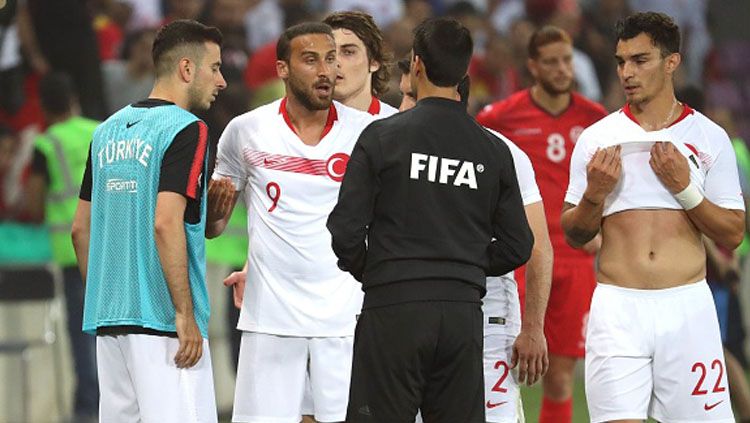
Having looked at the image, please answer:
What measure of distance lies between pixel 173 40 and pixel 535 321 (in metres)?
1.90

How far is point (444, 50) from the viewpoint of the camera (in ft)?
18.2

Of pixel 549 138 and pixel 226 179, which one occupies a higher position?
pixel 549 138

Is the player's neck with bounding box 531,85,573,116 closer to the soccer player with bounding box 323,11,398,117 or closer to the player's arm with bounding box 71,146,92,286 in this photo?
the soccer player with bounding box 323,11,398,117

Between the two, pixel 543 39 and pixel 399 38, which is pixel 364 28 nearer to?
pixel 543 39

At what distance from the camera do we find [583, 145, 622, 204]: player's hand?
6.42 metres

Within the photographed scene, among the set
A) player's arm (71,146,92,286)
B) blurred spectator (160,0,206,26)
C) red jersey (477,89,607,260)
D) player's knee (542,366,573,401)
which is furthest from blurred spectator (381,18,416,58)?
player's arm (71,146,92,286)

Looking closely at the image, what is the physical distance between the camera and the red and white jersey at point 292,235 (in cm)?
668

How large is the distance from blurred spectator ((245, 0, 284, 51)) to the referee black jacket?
8720 mm

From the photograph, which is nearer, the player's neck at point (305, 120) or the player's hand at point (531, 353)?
the player's hand at point (531, 353)

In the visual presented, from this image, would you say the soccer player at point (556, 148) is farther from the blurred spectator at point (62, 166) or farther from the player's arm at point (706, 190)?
the blurred spectator at point (62, 166)

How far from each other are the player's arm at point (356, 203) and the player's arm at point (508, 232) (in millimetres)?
497

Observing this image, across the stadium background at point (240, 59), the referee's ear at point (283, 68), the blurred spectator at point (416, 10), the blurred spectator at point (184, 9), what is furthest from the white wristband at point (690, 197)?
the blurred spectator at point (416, 10)

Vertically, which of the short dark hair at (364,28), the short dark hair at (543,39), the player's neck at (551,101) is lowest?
the player's neck at (551,101)

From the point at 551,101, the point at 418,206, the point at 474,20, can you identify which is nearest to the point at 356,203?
the point at 418,206
